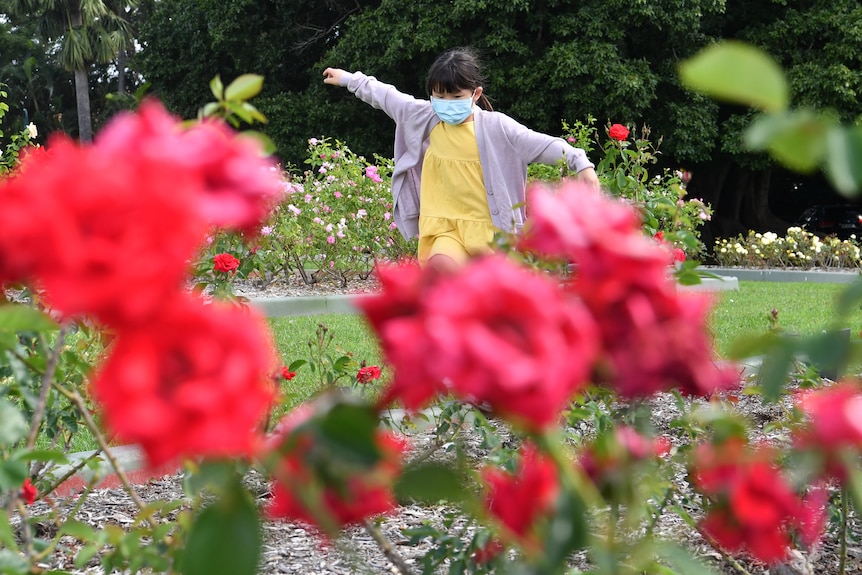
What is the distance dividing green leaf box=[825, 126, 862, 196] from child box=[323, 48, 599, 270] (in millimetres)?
3181

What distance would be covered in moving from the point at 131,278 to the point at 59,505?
2328mm

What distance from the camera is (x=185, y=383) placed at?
333mm

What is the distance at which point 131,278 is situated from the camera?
0.33m

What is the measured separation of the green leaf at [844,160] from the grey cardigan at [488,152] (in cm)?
298

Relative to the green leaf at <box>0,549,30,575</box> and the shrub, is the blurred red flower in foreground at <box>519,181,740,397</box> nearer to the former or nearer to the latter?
the green leaf at <box>0,549,30,575</box>

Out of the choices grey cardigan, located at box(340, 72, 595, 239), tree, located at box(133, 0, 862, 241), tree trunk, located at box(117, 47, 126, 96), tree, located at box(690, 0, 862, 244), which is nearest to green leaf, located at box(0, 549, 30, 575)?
grey cardigan, located at box(340, 72, 595, 239)

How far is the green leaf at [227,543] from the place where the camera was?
15.6 inches

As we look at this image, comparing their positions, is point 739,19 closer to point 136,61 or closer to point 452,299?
point 136,61

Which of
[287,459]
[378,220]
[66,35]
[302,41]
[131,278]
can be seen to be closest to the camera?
[131,278]

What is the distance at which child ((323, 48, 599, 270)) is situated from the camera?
3.76m

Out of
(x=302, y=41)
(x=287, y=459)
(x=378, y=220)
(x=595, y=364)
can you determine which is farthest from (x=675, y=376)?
(x=302, y=41)

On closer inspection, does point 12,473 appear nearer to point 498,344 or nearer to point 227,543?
point 227,543

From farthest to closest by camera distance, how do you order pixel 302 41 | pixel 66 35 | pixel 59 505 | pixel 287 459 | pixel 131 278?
pixel 66 35, pixel 302 41, pixel 59 505, pixel 287 459, pixel 131 278

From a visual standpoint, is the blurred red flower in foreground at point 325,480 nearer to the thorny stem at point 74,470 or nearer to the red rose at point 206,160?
the red rose at point 206,160
